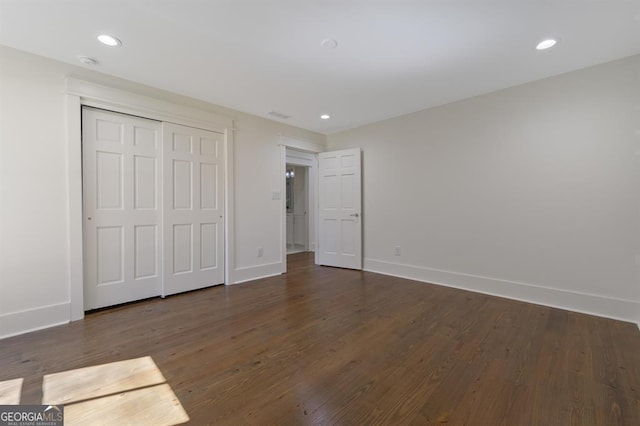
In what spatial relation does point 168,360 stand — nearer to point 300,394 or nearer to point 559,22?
point 300,394

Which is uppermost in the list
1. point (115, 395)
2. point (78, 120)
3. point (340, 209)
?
point (78, 120)

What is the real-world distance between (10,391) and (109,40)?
2.62 m

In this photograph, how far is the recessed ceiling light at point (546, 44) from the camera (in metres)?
A: 2.28

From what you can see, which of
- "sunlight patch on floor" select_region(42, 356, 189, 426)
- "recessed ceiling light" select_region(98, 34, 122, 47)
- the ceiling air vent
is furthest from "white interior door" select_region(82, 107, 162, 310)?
the ceiling air vent

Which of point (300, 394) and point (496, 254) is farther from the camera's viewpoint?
point (496, 254)

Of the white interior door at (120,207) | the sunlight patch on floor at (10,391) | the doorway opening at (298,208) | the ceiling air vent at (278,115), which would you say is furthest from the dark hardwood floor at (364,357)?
the doorway opening at (298,208)

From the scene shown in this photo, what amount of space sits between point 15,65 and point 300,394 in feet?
11.8

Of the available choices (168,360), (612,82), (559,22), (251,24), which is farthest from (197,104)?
(612,82)

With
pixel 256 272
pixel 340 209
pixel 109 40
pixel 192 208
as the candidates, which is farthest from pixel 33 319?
pixel 340 209

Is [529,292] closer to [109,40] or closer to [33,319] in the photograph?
[109,40]

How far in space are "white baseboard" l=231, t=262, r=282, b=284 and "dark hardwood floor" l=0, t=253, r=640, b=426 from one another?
71 centimetres

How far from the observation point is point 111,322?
8.41 feet

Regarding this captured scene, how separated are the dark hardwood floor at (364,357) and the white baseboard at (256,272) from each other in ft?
2.33

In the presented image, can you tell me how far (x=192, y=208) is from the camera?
3502 millimetres
